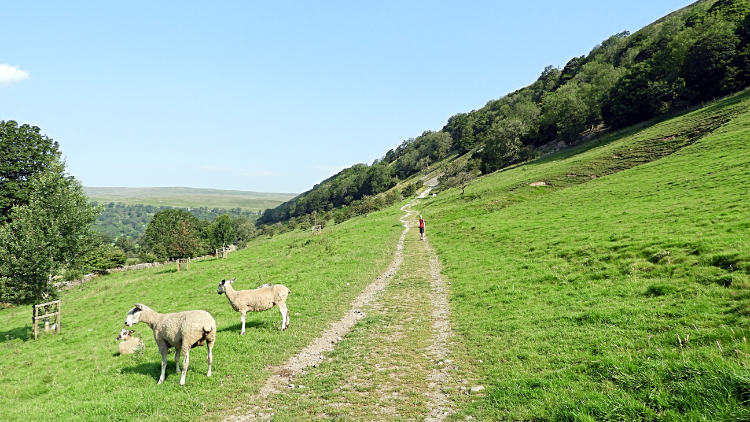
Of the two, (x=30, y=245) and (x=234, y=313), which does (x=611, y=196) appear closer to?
(x=234, y=313)

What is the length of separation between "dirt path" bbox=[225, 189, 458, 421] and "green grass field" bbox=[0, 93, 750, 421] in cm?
43

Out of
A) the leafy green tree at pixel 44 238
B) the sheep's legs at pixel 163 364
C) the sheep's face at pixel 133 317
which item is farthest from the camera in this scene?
the leafy green tree at pixel 44 238

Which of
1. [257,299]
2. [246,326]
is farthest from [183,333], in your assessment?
[246,326]

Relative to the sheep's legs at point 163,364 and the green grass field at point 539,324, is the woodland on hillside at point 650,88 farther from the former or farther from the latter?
the sheep's legs at point 163,364

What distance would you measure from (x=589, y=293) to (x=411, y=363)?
9587mm

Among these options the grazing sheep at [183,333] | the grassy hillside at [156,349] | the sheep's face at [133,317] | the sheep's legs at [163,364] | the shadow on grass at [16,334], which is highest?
the sheep's face at [133,317]

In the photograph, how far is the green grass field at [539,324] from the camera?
25.9 ft

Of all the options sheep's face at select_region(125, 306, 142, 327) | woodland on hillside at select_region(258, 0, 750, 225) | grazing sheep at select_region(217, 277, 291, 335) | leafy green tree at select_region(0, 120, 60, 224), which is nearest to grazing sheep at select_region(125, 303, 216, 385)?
sheep's face at select_region(125, 306, 142, 327)

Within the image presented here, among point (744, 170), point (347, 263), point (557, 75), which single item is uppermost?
point (557, 75)

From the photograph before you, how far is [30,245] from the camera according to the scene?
2545 cm

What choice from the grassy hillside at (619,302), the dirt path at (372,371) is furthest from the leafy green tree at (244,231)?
the dirt path at (372,371)

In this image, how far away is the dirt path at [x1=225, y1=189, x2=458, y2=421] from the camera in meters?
8.86

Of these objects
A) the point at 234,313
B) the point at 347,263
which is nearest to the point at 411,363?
the point at 234,313

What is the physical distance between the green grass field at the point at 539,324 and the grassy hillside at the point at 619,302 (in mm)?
60
